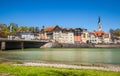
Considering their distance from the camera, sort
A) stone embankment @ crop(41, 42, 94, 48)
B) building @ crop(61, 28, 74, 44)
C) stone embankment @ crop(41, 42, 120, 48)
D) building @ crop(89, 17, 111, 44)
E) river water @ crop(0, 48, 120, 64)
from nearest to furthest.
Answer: river water @ crop(0, 48, 120, 64), stone embankment @ crop(41, 42, 94, 48), stone embankment @ crop(41, 42, 120, 48), building @ crop(61, 28, 74, 44), building @ crop(89, 17, 111, 44)

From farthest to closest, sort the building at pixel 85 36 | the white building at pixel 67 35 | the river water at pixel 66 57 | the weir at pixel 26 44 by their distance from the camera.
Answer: the building at pixel 85 36, the white building at pixel 67 35, the weir at pixel 26 44, the river water at pixel 66 57

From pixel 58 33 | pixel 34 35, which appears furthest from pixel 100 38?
pixel 34 35

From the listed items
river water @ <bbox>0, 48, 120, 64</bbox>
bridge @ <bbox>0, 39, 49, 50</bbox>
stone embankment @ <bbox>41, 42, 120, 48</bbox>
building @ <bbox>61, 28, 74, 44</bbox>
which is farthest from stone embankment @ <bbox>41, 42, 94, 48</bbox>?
river water @ <bbox>0, 48, 120, 64</bbox>

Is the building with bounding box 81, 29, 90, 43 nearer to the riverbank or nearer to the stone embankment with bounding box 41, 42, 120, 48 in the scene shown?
the stone embankment with bounding box 41, 42, 120, 48

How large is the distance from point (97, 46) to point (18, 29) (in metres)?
59.0

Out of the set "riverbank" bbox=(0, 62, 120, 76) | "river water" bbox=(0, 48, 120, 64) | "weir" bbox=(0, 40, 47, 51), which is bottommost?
"river water" bbox=(0, 48, 120, 64)

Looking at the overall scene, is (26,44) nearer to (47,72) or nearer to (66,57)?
(66,57)

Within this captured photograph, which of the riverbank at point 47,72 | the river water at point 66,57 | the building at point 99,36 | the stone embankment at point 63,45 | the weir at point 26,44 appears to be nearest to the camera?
the riverbank at point 47,72

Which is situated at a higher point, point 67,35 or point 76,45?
point 67,35

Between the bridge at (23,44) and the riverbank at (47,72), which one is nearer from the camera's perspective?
the riverbank at (47,72)

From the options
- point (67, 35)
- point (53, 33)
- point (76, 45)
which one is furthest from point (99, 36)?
point (53, 33)

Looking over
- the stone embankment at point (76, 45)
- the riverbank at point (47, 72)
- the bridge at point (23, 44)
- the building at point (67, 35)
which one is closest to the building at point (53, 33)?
the building at point (67, 35)

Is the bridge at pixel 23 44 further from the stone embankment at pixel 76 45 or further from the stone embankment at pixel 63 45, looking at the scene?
the stone embankment at pixel 76 45

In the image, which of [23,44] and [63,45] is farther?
[63,45]
